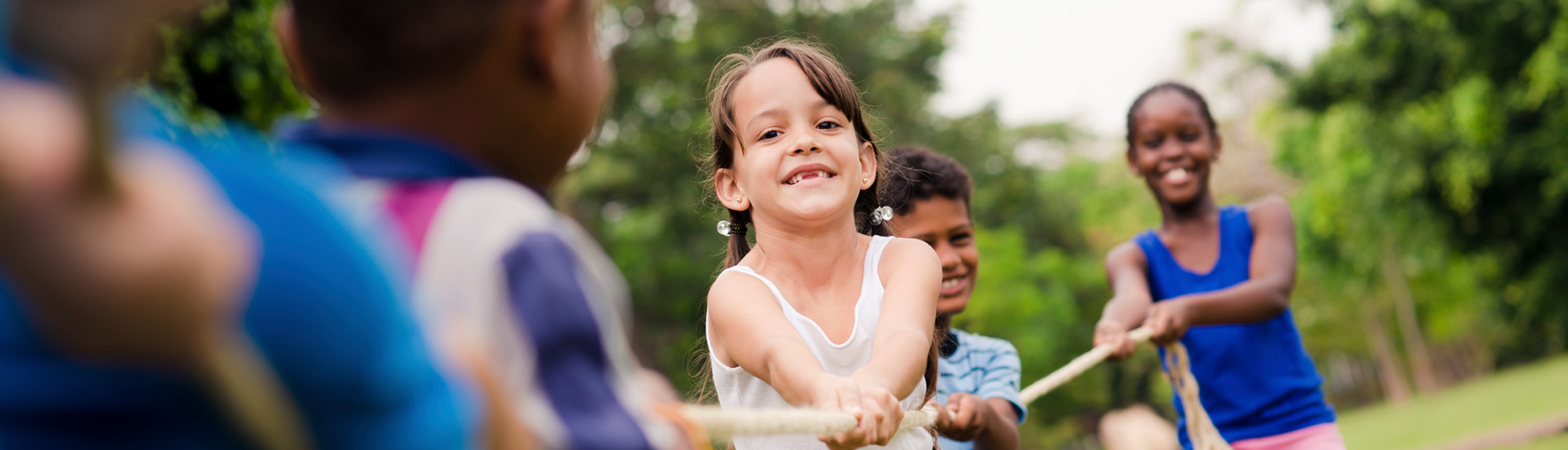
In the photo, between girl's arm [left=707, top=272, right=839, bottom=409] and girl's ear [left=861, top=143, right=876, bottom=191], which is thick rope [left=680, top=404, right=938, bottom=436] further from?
girl's ear [left=861, top=143, right=876, bottom=191]

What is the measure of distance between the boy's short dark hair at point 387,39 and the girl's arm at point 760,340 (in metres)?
1.01

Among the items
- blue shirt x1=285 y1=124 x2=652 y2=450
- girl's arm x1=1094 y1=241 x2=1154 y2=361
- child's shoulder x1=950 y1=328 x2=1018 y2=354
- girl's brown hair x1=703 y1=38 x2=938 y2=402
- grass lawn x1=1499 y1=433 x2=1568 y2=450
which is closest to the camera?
blue shirt x1=285 y1=124 x2=652 y2=450

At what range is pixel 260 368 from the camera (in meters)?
0.76

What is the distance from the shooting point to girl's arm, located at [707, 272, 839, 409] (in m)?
2.09

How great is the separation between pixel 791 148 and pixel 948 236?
4.95 feet

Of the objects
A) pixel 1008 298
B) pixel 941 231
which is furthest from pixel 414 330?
pixel 1008 298

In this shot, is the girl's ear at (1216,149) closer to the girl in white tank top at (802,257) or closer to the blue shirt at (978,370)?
the blue shirt at (978,370)

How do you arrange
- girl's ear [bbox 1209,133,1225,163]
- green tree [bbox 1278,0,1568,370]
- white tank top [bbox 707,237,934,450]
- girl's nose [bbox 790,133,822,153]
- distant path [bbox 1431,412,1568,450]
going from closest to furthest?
white tank top [bbox 707,237,934,450], girl's nose [bbox 790,133,822,153], girl's ear [bbox 1209,133,1225,163], distant path [bbox 1431,412,1568,450], green tree [bbox 1278,0,1568,370]

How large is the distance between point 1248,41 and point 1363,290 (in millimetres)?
8183

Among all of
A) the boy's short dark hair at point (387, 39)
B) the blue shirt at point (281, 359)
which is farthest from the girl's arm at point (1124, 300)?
the blue shirt at point (281, 359)

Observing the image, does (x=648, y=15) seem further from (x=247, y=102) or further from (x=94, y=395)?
(x=94, y=395)

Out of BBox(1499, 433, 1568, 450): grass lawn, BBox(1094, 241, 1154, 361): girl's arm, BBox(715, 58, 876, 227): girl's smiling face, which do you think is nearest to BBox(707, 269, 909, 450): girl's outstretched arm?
BBox(715, 58, 876, 227): girl's smiling face

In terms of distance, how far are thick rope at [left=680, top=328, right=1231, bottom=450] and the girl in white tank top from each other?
140 millimetres

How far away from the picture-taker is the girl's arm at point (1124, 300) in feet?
12.1
